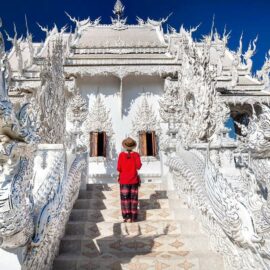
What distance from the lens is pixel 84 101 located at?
32.3 ft

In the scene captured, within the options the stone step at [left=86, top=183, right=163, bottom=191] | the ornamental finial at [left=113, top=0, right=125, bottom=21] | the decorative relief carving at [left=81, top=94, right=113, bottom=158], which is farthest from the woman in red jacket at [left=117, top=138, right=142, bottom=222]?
the ornamental finial at [left=113, top=0, right=125, bottom=21]

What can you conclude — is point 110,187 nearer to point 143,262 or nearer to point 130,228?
point 130,228

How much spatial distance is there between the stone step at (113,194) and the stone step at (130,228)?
979 mm

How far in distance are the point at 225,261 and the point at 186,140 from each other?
2.87 m

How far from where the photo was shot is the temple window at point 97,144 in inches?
381

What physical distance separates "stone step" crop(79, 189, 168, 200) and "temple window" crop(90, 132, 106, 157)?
4.67 meters

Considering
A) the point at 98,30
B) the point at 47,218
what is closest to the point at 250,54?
the point at 98,30

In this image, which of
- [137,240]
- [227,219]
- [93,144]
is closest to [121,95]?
[93,144]

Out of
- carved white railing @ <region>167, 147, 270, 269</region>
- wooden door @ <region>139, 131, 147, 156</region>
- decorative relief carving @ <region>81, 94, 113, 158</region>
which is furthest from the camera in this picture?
decorative relief carving @ <region>81, 94, 113, 158</region>

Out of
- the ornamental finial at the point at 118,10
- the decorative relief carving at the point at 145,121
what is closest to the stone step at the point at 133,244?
the decorative relief carving at the point at 145,121

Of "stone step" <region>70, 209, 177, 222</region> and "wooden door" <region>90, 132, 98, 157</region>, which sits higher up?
"wooden door" <region>90, 132, 98, 157</region>

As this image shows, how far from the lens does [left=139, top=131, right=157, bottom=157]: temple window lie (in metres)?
9.76

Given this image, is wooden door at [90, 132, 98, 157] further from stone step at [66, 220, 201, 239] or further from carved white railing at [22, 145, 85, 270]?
carved white railing at [22, 145, 85, 270]

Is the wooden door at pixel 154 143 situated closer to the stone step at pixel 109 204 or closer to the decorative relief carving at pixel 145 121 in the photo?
the decorative relief carving at pixel 145 121
